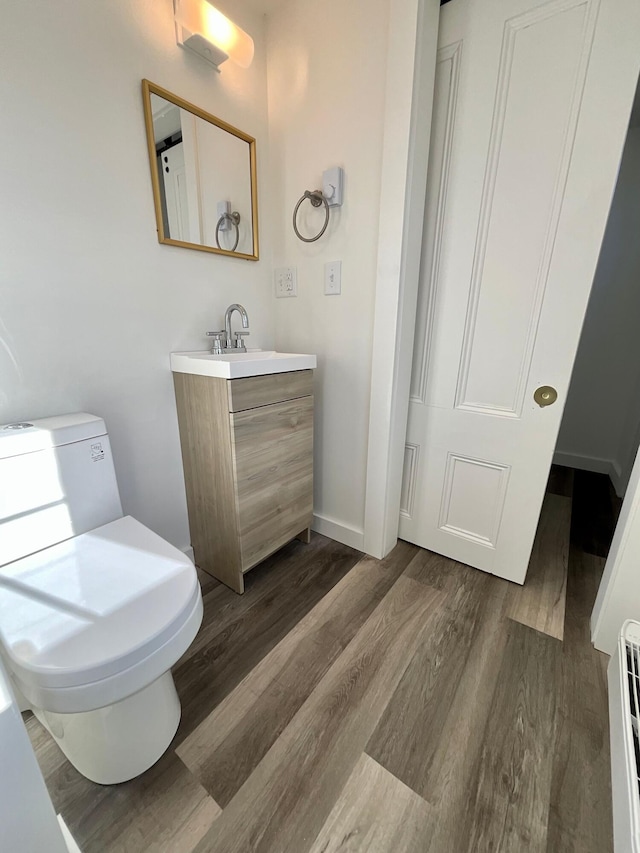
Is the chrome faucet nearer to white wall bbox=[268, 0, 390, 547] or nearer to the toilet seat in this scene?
white wall bbox=[268, 0, 390, 547]

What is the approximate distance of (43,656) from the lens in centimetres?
65

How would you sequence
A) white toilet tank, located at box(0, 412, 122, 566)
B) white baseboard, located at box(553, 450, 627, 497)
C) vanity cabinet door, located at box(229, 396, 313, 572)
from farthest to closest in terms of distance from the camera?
white baseboard, located at box(553, 450, 627, 497)
vanity cabinet door, located at box(229, 396, 313, 572)
white toilet tank, located at box(0, 412, 122, 566)

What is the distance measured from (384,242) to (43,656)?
1497 mm

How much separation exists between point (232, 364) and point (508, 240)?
41.9 inches

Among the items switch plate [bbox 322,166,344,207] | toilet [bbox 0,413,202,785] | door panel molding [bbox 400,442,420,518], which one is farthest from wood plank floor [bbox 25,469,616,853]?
switch plate [bbox 322,166,344,207]

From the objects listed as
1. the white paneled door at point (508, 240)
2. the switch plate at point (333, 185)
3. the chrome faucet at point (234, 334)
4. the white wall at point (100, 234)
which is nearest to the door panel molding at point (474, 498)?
the white paneled door at point (508, 240)

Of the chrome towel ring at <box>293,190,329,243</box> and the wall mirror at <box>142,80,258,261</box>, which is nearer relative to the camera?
the wall mirror at <box>142,80,258,261</box>

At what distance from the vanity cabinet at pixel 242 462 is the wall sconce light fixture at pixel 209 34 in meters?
1.14

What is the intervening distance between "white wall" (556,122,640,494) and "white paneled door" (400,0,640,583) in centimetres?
134

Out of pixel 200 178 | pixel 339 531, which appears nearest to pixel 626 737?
pixel 339 531

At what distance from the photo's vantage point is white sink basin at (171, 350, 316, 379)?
117 cm

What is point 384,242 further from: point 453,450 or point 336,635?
point 336,635

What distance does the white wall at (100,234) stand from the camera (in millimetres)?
976

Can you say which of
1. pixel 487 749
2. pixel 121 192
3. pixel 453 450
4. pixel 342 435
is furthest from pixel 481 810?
pixel 121 192
